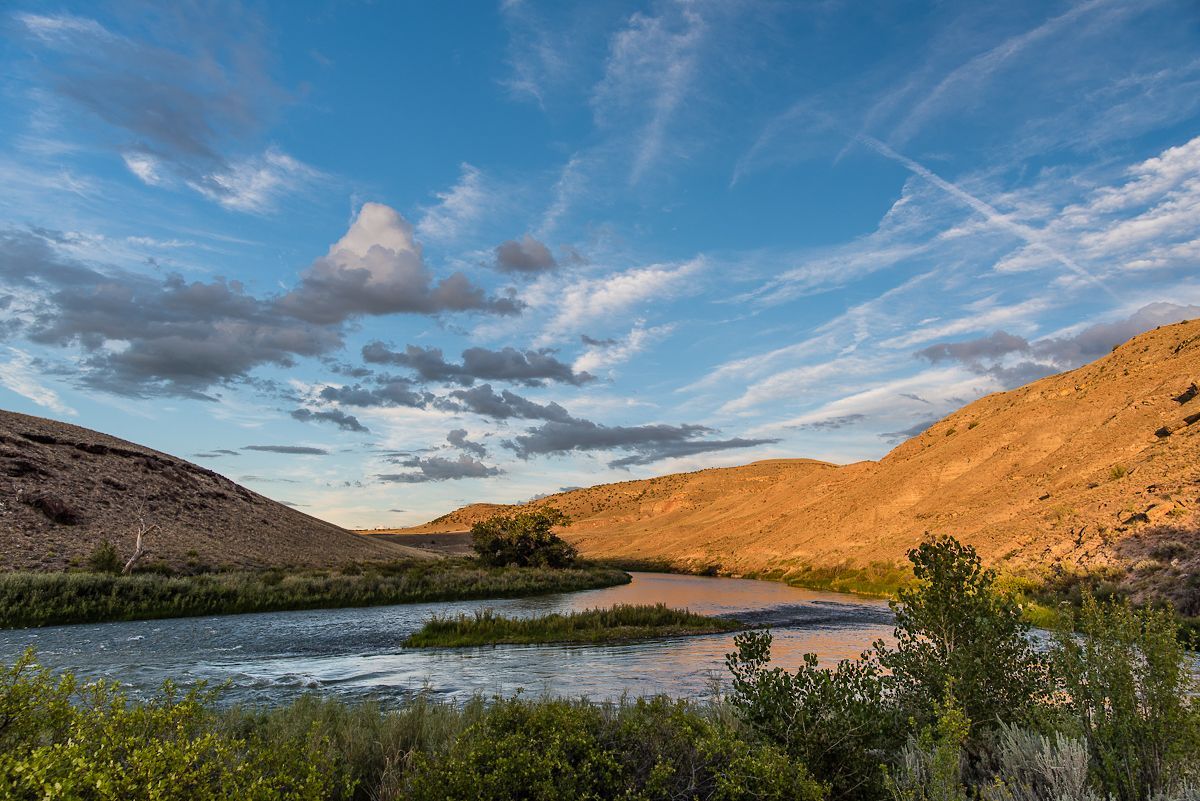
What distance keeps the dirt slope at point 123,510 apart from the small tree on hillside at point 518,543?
A: 14855 millimetres

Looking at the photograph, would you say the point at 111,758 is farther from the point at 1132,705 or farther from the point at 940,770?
the point at 1132,705

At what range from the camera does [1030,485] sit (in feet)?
151

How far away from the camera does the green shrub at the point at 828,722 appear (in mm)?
6828

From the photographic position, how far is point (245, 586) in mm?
35719

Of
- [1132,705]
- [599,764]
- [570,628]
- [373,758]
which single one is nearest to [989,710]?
[1132,705]

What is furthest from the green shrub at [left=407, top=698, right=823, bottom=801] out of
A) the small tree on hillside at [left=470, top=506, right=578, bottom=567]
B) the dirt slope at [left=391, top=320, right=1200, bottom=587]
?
the small tree on hillside at [left=470, top=506, right=578, bottom=567]

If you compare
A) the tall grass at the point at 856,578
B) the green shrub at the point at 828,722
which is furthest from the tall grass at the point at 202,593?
the green shrub at the point at 828,722

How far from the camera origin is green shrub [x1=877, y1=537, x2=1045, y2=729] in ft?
24.9

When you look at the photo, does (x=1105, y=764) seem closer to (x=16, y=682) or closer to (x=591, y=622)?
(x=16, y=682)

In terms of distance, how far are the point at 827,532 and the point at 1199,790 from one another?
2461 inches

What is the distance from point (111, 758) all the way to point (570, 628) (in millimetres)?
24343

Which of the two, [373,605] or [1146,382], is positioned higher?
[1146,382]

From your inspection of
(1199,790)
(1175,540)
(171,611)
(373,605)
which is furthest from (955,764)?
(373,605)

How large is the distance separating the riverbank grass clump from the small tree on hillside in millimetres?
36241
